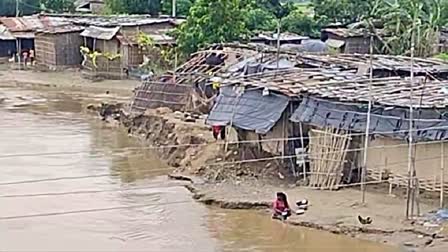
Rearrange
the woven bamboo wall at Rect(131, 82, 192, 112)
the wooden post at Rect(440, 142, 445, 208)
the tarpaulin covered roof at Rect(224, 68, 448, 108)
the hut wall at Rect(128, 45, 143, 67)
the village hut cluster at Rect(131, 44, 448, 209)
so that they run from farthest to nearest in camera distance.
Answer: the hut wall at Rect(128, 45, 143, 67), the woven bamboo wall at Rect(131, 82, 192, 112), the tarpaulin covered roof at Rect(224, 68, 448, 108), the village hut cluster at Rect(131, 44, 448, 209), the wooden post at Rect(440, 142, 445, 208)

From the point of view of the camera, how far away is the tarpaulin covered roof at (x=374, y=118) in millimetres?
15594

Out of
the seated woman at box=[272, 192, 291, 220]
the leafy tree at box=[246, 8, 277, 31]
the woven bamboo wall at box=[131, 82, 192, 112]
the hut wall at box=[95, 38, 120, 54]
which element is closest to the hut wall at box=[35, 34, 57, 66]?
the hut wall at box=[95, 38, 120, 54]

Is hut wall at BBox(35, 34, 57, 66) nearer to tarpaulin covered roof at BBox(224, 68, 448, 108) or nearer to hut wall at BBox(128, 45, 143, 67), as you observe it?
hut wall at BBox(128, 45, 143, 67)

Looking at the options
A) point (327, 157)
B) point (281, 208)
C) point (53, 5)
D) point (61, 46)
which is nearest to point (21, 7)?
point (53, 5)

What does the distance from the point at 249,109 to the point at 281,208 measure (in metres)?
3.64

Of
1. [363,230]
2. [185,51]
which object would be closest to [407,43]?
[185,51]

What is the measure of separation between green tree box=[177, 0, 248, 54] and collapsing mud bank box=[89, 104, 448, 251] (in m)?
5.62

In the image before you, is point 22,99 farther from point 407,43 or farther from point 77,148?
point 407,43

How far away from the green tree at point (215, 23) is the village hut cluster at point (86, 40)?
5234mm

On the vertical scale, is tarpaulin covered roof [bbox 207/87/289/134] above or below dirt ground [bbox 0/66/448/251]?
above

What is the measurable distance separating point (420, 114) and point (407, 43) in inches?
559

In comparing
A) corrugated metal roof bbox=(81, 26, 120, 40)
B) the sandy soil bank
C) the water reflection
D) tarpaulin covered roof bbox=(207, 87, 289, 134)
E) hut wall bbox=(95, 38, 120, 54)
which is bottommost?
the water reflection

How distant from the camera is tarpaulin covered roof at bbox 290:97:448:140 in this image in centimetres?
1559

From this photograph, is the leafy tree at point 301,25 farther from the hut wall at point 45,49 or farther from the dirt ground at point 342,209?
the dirt ground at point 342,209
